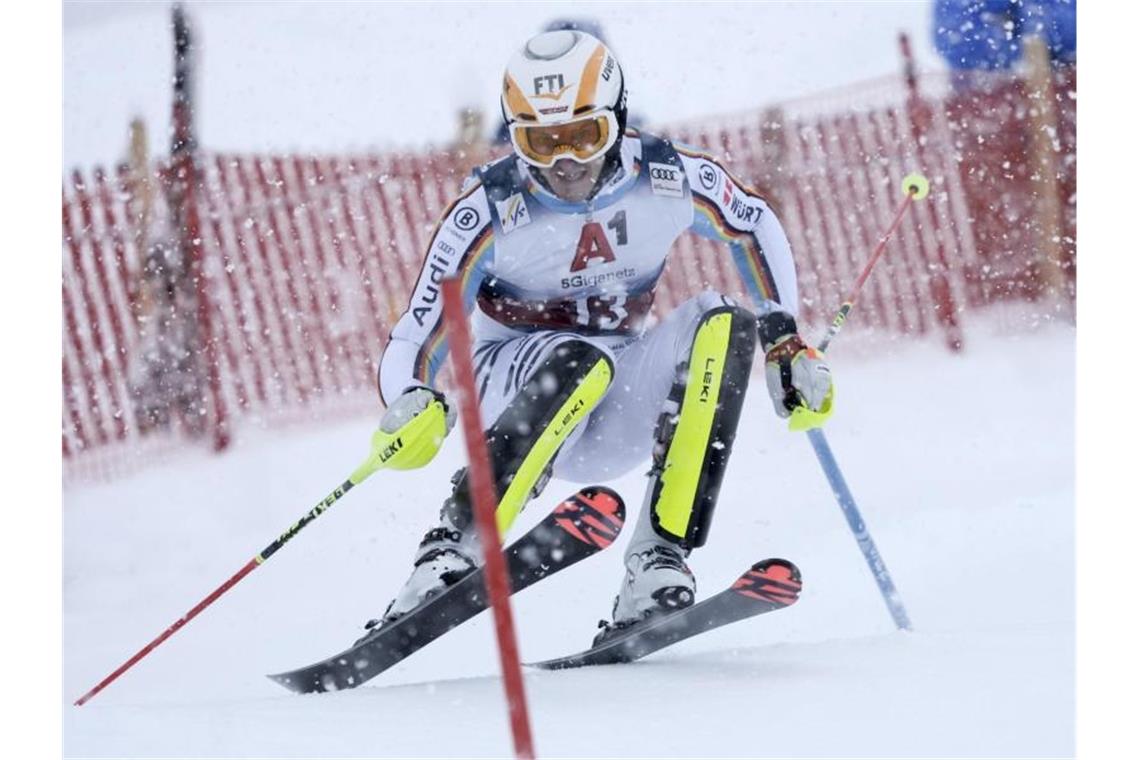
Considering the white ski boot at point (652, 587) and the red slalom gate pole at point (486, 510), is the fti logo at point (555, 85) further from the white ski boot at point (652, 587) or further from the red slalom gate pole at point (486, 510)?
the red slalom gate pole at point (486, 510)

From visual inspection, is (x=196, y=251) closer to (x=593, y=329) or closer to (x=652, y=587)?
(x=593, y=329)

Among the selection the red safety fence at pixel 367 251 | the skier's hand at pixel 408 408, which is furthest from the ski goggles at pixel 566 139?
the red safety fence at pixel 367 251

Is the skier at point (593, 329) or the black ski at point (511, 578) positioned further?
the skier at point (593, 329)

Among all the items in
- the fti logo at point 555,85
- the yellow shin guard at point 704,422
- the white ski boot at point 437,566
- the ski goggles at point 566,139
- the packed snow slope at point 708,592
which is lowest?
the packed snow slope at point 708,592

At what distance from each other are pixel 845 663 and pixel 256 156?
4.60 meters

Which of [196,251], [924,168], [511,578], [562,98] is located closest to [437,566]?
[511,578]

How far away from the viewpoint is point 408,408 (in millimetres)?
2498

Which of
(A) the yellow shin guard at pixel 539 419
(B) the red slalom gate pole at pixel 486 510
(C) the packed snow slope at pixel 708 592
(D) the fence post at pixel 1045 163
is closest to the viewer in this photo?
(B) the red slalom gate pole at pixel 486 510

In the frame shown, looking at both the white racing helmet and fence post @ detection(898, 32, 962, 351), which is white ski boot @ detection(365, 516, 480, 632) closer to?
the white racing helmet

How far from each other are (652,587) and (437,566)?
393 mm

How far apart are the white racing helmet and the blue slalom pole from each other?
0.95 m

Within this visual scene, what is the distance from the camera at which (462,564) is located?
8.32 ft

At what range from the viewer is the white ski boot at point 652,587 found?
248 cm
